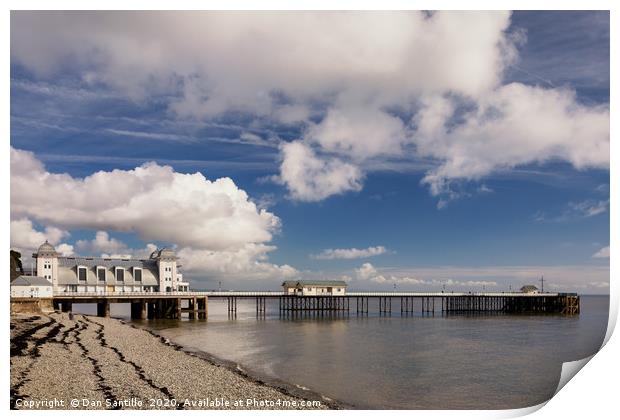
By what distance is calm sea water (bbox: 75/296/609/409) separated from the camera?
19891mm

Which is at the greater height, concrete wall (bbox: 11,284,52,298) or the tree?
the tree

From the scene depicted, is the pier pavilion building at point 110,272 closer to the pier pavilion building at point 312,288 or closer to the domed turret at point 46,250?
the domed turret at point 46,250

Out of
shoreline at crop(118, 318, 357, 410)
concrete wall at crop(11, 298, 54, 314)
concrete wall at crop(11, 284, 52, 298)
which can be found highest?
concrete wall at crop(11, 284, 52, 298)

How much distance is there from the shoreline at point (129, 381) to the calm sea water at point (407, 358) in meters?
1.80

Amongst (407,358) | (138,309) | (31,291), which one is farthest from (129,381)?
(138,309)

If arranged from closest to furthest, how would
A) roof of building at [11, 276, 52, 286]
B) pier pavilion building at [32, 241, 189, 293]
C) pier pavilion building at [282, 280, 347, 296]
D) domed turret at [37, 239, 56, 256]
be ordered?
roof of building at [11, 276, 52, 286] < domed turret at [37, 239, 56, 256] < pier pavilion building at [32, 241, 189, 293] < pier pavilion building at [282, 280, 347, 296]

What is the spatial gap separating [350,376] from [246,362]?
5.93 meters

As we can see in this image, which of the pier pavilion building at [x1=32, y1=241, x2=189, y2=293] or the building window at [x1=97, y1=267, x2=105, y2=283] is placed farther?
the building window at [x1=97, y1=267, x2=105, y2=283]

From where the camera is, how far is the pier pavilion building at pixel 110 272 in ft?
175

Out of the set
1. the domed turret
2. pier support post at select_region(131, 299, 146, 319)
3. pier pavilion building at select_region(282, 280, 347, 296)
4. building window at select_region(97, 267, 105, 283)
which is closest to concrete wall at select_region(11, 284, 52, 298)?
the domed turret

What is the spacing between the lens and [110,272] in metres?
57.5

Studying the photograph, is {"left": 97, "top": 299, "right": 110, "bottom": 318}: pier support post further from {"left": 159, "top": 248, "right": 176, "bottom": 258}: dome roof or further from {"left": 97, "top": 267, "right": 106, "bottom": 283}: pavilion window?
{"left": 159, "top": 248, "right": 176, "bottom": 258}: dome roof

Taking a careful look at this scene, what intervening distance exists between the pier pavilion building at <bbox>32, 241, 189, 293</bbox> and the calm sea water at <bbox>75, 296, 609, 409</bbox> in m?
14.0
